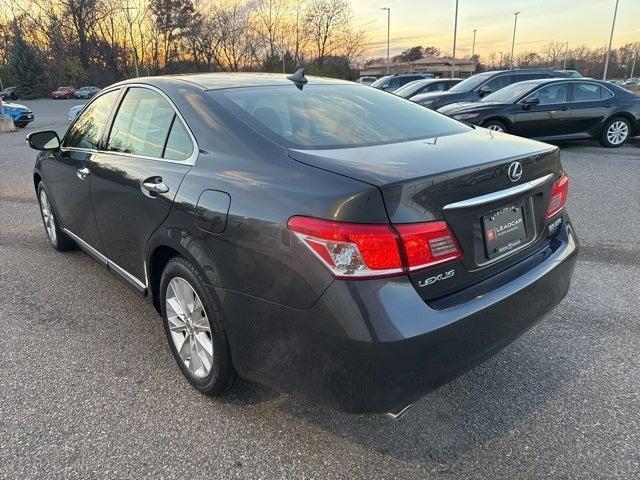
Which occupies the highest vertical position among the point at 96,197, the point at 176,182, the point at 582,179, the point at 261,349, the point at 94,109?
the point at 94,109

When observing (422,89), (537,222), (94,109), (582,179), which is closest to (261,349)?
(537,222)

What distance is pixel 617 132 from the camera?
35.1ft

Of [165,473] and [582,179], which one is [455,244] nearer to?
[165,473]

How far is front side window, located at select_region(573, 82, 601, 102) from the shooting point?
34.1ft

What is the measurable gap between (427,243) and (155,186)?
149 cm

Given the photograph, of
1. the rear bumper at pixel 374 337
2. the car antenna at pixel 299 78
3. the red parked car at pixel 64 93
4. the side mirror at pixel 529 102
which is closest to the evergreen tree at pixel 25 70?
the red parked car at pixel 64 93

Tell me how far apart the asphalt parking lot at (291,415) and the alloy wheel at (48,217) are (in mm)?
1212

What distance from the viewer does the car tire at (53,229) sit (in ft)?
14.8

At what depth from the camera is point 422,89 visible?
17.6m

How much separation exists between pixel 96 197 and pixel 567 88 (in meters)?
10.1

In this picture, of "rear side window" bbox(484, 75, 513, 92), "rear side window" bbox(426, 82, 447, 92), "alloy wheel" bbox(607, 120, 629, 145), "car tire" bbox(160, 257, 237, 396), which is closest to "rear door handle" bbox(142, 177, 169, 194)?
"car tire" bbox(160, 257, 237, 396)

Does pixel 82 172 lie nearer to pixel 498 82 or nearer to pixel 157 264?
pixel 157 264

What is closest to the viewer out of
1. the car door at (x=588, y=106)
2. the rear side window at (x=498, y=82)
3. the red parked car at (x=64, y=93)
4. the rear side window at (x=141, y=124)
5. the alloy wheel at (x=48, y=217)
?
the rear side window at (x=141, y=124)

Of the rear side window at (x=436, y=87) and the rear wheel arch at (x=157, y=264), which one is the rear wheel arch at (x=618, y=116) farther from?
the rear wheel arch at (x=157, y=264)
